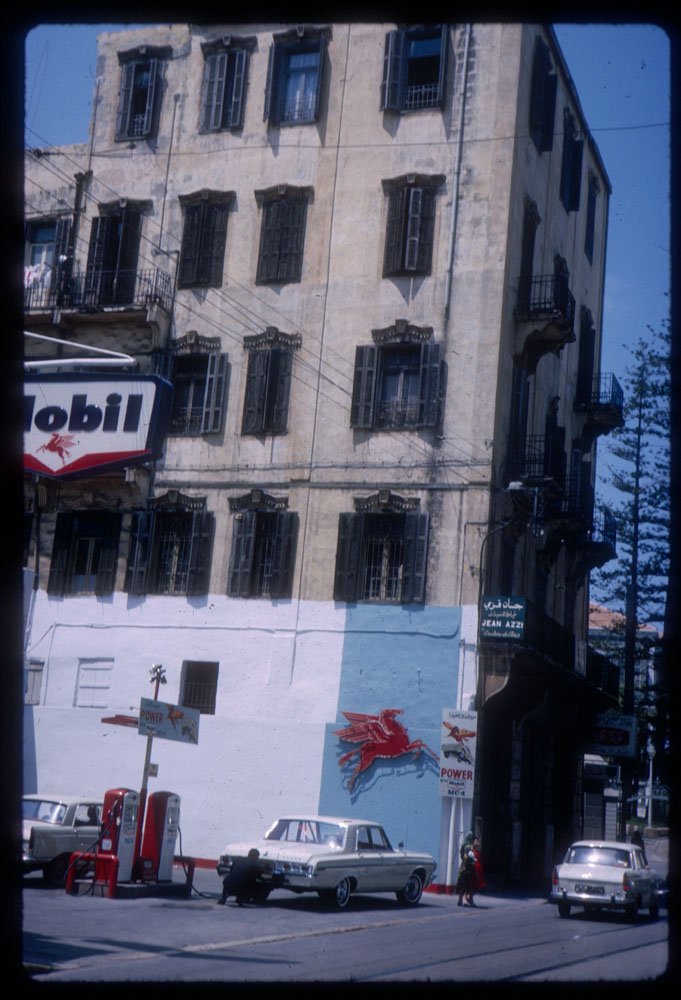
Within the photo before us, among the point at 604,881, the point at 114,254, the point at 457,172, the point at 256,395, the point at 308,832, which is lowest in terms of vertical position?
the point at 604,881

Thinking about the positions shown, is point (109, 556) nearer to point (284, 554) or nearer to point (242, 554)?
point (242, 554)

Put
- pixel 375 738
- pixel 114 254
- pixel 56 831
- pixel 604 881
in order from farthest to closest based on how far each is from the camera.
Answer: pixel 114 254, pixel 375 738, pixel 604 881, pixel 56 831

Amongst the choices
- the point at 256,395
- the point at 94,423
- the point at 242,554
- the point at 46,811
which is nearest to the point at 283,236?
the point at 256,395

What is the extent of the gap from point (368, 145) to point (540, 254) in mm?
6041

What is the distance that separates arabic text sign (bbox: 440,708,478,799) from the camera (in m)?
28.5

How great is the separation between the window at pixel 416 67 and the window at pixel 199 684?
16.0 meters

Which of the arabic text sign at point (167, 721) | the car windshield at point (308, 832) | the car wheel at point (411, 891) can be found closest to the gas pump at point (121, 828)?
the arabic text sign at point (167, 721)

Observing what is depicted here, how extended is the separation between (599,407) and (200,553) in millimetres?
15758

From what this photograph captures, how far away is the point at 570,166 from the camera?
38.8 meters

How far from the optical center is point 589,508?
1571 inches

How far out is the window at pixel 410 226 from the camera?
3209 cm

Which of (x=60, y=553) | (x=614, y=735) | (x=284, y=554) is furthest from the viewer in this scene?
(x=614, y=735)

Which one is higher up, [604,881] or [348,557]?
[348,557]

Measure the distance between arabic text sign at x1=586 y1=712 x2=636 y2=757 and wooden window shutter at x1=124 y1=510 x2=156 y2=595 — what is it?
49.8 feet
